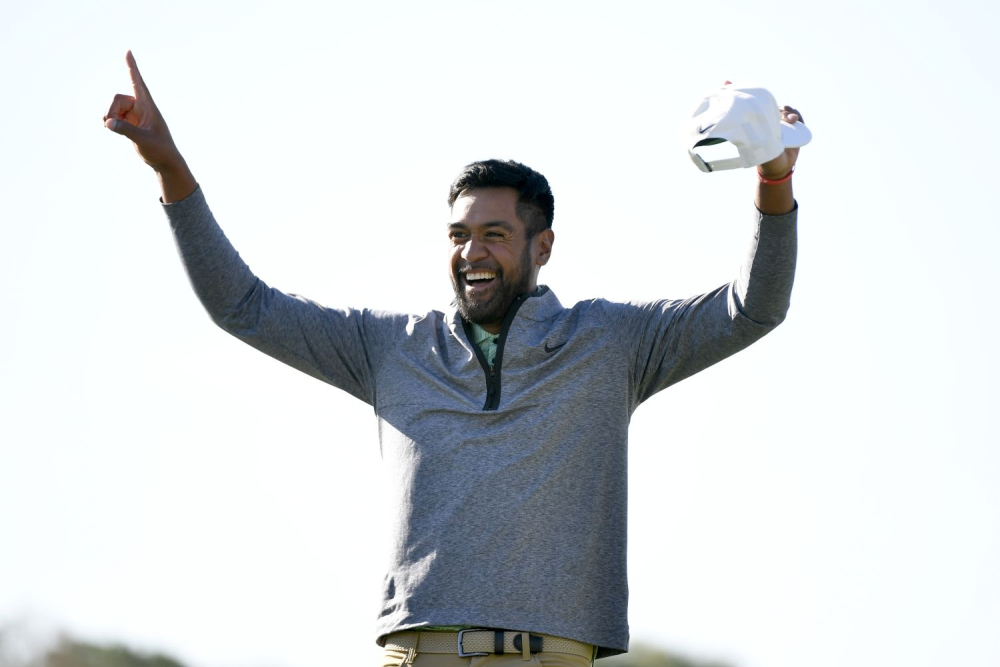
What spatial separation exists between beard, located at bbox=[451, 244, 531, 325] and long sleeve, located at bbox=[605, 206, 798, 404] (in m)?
0.39

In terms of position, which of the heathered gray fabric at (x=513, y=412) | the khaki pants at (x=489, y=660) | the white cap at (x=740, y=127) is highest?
the white cap at (x=740, y=127)

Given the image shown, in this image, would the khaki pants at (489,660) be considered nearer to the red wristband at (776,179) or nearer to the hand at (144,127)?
the red wristband at (776,179)

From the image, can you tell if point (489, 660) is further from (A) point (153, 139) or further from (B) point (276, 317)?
(A) point (153, 139)

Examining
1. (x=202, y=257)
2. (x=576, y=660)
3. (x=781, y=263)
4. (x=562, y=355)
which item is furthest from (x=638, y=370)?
(x=202, y=257)

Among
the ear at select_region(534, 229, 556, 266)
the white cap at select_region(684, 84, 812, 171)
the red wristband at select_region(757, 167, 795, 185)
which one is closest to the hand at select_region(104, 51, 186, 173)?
the ear at select_region(534, 229, 556, 266)

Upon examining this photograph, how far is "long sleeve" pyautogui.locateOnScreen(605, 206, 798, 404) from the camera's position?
4.79m

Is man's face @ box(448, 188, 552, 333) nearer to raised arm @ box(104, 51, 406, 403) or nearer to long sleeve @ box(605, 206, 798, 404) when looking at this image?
raised arm @ box(104, 51, 406, 403)

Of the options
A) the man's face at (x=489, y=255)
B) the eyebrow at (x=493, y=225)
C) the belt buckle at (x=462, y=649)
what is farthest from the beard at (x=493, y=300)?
the belt buckle at (x=462, y=649)

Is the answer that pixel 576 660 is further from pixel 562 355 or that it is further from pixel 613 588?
pixel 562 355

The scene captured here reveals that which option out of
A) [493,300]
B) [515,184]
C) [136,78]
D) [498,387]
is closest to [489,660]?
[498,387]

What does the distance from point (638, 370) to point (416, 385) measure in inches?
32.2

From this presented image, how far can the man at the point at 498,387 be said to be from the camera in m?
4.75

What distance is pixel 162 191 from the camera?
5293 millimetres

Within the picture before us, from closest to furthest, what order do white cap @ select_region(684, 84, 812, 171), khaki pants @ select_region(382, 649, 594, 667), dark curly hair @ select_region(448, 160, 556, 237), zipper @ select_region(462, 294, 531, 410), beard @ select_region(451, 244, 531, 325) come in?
white cap @ select_region(684, 84, 812, 171) → khaki pants @ select_region(382, 649, 594, 667) → zipper @ select_region(462, 294, 531, 410) → beard @ select_region(451, 244, 531, 325) → dark curly hair @ select_region(448, 160, 556, 237)
